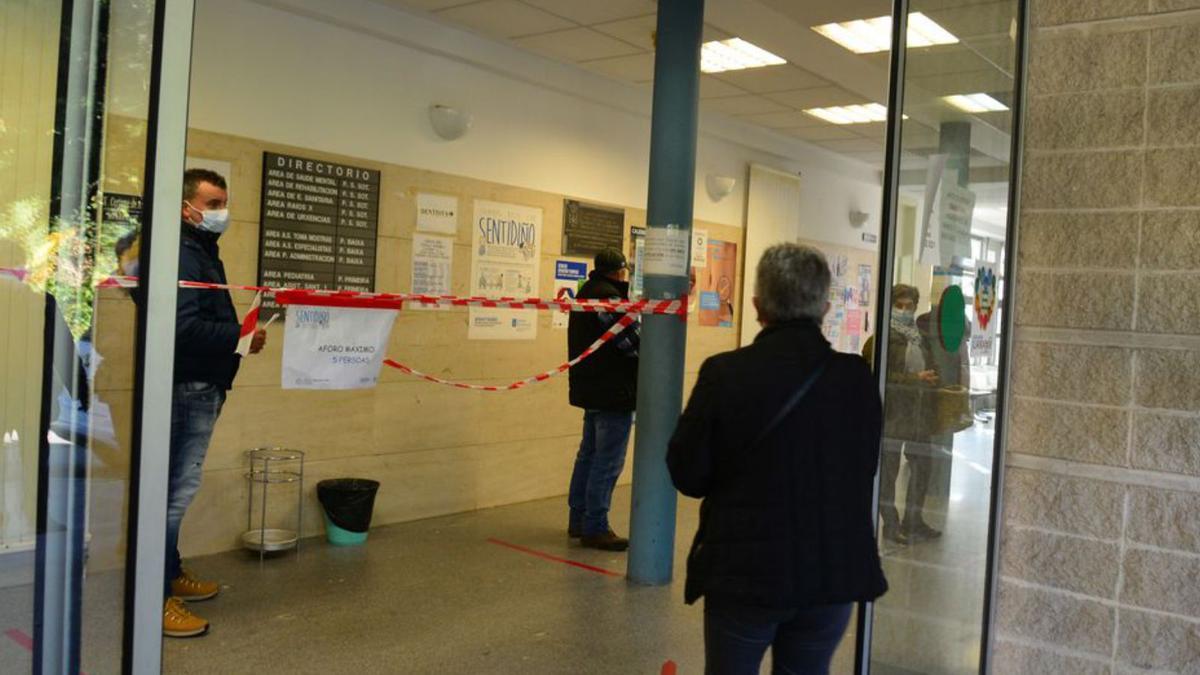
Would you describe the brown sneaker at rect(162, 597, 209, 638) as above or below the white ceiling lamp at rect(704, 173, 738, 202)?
below

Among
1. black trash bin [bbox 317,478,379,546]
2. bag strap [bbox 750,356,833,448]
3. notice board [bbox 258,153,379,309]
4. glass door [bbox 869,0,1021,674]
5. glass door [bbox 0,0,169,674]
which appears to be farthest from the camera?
black trash bin [bbox 317,478,379,546]

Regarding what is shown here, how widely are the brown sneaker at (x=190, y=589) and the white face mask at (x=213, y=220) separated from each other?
1380mm

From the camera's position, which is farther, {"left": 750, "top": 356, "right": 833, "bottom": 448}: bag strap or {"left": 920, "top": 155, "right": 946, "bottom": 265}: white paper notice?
{"left": 920, "top": 155, "right": 946, "bottom": 265}: white paper notice

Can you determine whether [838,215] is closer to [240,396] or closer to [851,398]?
[240,396]

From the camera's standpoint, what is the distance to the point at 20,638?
1.77 m

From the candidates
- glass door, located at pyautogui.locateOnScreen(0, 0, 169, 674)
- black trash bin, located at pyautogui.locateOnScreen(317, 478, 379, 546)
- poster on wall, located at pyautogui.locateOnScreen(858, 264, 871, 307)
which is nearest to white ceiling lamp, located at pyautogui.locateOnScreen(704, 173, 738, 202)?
poster on wall, located at pyautogui.locateOnScreen(858, 264, 871, 307)

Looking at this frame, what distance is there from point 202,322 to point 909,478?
2322 mm

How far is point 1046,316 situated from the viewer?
8.02 feet

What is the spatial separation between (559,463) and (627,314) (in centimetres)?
188

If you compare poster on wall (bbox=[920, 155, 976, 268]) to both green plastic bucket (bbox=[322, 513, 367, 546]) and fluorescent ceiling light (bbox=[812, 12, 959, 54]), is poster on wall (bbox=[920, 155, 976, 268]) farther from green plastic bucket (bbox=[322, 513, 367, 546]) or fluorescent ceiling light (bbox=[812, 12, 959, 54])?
green plastic bucket (bbox=[322, 513, 367, 546])

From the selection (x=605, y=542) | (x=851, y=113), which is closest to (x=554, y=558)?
(x=605, y=542)

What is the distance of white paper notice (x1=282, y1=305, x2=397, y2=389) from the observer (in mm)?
3191

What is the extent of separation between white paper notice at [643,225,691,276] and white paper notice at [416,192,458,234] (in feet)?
5.18

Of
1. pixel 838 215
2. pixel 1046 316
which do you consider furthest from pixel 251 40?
pixel 838 215
